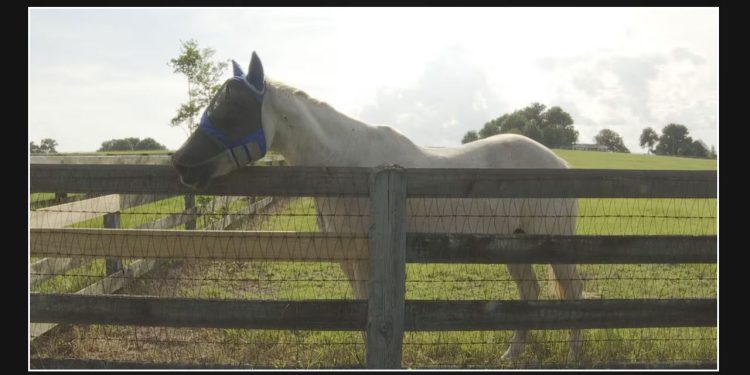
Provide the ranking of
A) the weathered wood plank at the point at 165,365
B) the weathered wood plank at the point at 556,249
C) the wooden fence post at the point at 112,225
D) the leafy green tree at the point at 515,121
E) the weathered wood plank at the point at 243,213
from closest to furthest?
the weathered wood plank at the point at 556,249
the weathered wood plank at the point at 165,365
the wooden fence post at the point at 112,225
the weathered wood plank at the point at 243,213
the leafy green tree at the point at 515,121

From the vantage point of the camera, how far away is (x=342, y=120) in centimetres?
412

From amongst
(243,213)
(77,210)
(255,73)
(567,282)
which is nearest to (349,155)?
(255,73)

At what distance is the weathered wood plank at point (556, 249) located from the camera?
3170 millimetres

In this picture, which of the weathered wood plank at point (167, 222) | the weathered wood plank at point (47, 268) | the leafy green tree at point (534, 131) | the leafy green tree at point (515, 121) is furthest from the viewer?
the leafy green tree at point (515, 121)

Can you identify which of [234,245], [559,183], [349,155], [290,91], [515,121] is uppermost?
[515,121]

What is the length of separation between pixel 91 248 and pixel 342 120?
2.14m

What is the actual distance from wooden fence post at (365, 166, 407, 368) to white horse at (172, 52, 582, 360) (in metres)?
0.40

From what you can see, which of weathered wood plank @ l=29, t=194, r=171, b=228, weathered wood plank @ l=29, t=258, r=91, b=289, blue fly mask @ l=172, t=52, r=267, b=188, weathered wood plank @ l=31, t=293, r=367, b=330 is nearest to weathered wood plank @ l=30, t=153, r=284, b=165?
weathered wood plank @ l=29, t=194, r=171, b=228

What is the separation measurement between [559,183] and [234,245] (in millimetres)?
2249

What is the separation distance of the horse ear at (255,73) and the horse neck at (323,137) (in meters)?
0.20

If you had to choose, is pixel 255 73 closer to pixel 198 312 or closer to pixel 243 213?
pixel 198 312

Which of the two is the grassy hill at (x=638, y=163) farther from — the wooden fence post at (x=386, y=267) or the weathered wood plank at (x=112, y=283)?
the wooden fence post at (x=386, y=267)

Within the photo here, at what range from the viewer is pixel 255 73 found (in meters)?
3.58

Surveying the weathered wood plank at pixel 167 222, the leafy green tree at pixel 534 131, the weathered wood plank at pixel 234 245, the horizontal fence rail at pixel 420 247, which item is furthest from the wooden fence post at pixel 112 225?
the leafy green tree at pixel 534 131
